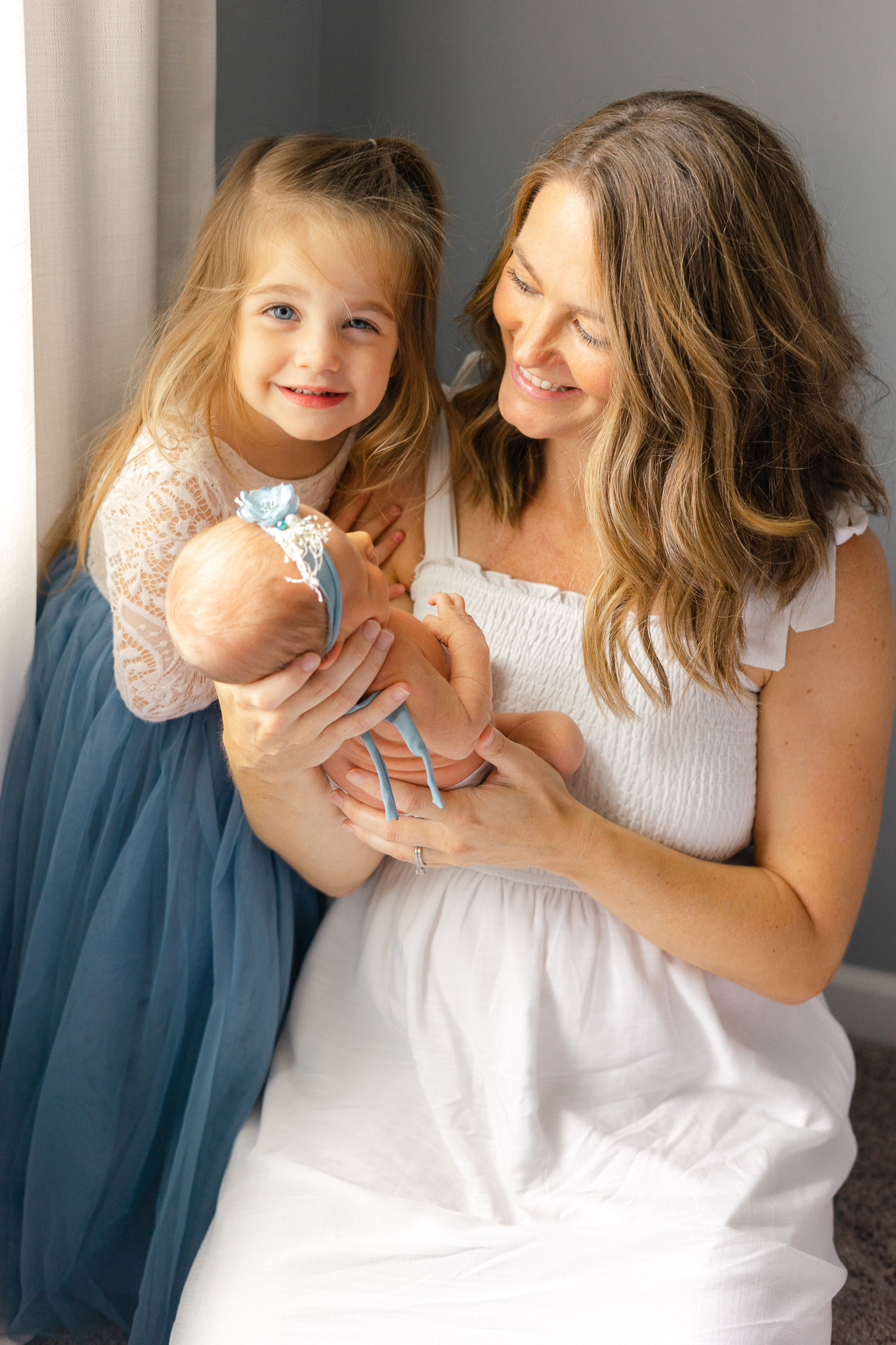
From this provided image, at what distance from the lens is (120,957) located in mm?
1306

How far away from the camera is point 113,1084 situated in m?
1.31

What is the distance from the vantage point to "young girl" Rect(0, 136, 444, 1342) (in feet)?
4.15

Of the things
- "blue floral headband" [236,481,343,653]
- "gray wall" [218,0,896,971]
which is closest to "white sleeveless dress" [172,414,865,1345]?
"blue floral headband" [236,481,343,653]

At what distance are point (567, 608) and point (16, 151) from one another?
772 mm

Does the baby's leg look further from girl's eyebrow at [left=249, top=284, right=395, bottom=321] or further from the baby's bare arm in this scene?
girl's eyebrow at [left=249, top=284, right=395, bottom=321]

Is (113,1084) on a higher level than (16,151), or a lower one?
lower

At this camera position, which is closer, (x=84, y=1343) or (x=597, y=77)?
(x=84, y=1343)

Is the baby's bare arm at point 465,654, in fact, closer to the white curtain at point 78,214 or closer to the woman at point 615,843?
the woman at point 615,843

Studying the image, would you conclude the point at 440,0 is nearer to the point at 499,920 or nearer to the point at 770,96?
the point at 770,96

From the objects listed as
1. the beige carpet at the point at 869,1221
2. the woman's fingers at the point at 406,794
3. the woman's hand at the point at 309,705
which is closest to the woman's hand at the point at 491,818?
the woman's fingers at the point at 406,794

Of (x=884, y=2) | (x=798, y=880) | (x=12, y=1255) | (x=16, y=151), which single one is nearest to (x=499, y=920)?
(x=798, y=880)

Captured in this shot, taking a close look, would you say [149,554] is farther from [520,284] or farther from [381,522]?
[520,284]

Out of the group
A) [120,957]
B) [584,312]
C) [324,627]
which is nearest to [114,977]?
[120,957]

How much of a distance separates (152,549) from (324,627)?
1.16ft
